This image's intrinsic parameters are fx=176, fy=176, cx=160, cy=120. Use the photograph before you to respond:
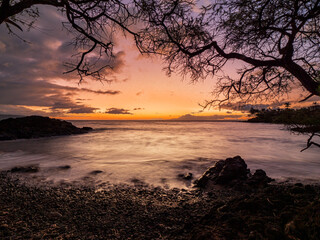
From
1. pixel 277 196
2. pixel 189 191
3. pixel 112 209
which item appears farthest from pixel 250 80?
pixel 112 209

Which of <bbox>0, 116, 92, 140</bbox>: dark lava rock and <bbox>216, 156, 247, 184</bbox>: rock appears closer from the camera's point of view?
<bbox>216, 156, 247, 184</bbox>: rock

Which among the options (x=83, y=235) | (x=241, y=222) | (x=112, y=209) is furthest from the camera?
(x=112, y=209)

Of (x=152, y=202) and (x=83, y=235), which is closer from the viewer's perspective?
(x=83, y=235)

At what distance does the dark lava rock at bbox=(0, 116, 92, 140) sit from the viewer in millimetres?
22078

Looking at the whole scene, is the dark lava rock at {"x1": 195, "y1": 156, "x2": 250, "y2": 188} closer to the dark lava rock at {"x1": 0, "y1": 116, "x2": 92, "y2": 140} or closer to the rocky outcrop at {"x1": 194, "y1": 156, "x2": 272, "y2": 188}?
the rocky outcrop at {"x1": 194, "y1": 156, "x2": 272, "y2": 188}

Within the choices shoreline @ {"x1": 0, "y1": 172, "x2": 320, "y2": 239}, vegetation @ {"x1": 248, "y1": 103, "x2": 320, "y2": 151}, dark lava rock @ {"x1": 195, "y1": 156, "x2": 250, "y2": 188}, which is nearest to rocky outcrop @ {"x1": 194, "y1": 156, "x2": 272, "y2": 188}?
dark lava rock @ {"x1": 195, "y1": 156, "x2": 250, "y2": 188}

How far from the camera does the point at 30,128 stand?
24.2 metres

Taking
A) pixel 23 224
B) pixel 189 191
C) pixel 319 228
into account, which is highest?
pixel 319 228

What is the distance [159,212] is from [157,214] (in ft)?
0.39

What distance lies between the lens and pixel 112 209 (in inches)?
160

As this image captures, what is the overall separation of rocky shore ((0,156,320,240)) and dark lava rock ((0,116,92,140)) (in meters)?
20.7

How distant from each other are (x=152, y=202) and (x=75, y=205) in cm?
188

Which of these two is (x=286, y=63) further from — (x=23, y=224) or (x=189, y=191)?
(x=23, y=224)

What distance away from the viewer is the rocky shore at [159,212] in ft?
8.03
